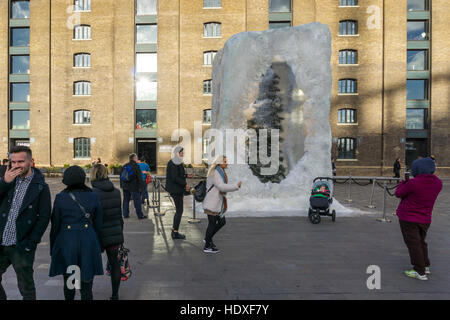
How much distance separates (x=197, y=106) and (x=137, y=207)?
18992 mm

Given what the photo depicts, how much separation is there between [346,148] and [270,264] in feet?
77.5

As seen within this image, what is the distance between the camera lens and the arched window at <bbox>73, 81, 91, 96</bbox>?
27188mm

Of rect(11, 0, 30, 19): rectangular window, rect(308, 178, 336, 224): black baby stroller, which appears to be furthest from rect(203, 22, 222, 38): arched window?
rect(308, 178, 336, 224): black baby stroller

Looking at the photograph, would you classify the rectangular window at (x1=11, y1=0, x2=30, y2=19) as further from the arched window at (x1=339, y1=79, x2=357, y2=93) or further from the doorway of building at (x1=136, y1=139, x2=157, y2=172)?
the arched window at (x1=339, y1=79, x2=357, y2=93)

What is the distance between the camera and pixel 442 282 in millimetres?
4199

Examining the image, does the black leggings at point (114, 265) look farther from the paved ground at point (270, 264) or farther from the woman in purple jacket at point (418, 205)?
the woman in purple jacket at point (418, 205)

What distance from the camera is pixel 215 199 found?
209 inches

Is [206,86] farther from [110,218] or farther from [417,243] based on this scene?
[110,218]

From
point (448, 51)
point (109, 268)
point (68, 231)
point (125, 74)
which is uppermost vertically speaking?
point (448, 51)

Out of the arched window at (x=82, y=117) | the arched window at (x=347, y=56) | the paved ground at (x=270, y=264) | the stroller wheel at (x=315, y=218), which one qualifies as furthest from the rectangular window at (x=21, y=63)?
the stroller wheel at (x=315, y=218)

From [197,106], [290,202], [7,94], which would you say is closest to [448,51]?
[197,106]

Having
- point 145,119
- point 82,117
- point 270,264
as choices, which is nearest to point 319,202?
point 270,264

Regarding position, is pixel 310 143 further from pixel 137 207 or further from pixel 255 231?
pixel 137 207

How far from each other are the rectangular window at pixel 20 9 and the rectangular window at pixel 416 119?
3553 centimetres
